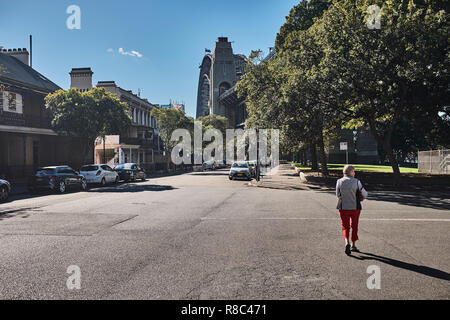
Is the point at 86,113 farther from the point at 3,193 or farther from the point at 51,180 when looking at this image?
the point at 3,193

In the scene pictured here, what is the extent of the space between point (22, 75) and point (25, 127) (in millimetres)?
5394

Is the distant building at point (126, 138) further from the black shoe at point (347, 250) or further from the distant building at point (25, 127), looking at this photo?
the black shoe at point (347, 250)

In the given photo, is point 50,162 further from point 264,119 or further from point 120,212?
point 120,212

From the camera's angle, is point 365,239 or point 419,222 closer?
point 365,239

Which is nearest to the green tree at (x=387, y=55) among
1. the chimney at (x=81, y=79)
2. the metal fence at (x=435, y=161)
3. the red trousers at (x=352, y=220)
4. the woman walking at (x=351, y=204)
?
the metal fence at (x=435, y=161)

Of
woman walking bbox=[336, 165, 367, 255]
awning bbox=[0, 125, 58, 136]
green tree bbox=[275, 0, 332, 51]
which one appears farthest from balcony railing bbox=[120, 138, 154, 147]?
woman walking bbox=[336, 165, 367, 255]

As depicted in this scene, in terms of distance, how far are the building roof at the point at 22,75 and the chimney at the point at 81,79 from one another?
1040 centimetres

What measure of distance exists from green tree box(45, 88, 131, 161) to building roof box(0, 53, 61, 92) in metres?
3.02

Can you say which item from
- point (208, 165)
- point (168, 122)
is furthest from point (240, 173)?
point (208, 165)

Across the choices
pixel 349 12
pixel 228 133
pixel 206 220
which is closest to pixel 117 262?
pixel 206 220

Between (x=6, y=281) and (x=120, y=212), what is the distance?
22.2ft

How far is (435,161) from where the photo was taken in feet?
104

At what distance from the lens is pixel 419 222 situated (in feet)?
31.6

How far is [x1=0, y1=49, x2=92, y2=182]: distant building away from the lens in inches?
1051
